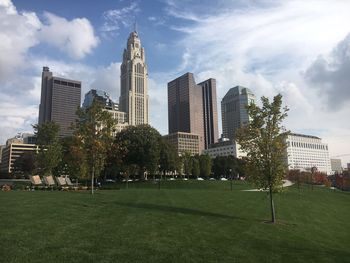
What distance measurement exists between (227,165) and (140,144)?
210 feet

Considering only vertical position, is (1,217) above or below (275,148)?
below

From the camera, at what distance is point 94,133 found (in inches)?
1414

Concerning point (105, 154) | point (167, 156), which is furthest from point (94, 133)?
point (167, 156)

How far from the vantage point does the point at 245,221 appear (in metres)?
20.8

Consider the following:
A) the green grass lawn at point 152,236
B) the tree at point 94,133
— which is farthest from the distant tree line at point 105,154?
the green grass lawn at point 152,236

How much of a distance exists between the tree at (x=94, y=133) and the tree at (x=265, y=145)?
53.5ft

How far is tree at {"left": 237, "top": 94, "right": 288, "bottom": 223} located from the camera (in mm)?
23625

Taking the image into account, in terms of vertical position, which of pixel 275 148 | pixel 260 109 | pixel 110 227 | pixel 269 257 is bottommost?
pixel 269 257

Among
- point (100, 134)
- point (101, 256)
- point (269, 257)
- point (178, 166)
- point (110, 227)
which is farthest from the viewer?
point (178, 166)

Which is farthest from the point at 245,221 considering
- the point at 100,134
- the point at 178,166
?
the point at 178,166

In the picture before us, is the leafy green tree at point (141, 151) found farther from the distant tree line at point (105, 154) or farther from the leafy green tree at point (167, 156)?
the leafy green tree at point (167, 156)

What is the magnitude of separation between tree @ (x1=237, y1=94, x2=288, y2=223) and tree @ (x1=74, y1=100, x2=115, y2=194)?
16.3 metres

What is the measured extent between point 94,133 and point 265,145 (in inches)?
764

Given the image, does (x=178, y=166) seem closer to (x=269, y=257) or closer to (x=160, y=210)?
(x=160, y=210)
